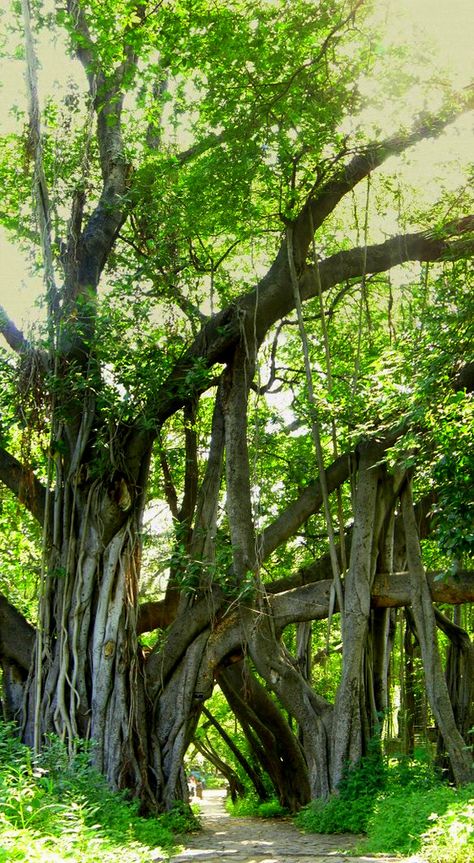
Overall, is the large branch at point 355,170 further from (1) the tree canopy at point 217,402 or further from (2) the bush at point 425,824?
(2) the bush at point 425,824

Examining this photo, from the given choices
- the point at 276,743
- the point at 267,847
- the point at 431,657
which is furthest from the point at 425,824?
the point at 276,743

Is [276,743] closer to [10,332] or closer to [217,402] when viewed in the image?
[217,402]

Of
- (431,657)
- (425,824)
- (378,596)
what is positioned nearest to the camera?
(425,824)

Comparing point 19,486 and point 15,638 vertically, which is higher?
point 19,486

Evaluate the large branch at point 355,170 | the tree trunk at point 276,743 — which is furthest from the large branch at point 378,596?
the large branch at point 355,170

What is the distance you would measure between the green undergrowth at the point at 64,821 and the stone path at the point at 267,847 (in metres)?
0.39

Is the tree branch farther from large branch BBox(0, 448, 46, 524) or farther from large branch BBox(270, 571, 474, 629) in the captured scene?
large branch BBox(270, 571, 474, 629)

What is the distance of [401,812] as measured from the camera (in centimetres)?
596

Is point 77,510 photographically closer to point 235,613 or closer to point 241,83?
point 235,613

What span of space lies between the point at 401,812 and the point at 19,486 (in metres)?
4.56

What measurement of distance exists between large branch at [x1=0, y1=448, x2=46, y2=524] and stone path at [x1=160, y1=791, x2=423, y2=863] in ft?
10.8

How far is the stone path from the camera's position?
17.9 feet

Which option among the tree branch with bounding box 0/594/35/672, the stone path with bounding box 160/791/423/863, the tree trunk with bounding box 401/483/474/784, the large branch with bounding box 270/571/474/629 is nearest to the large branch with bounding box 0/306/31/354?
the tree branch with bounding box 0/594/35/672

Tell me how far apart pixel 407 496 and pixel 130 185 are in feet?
15.3
